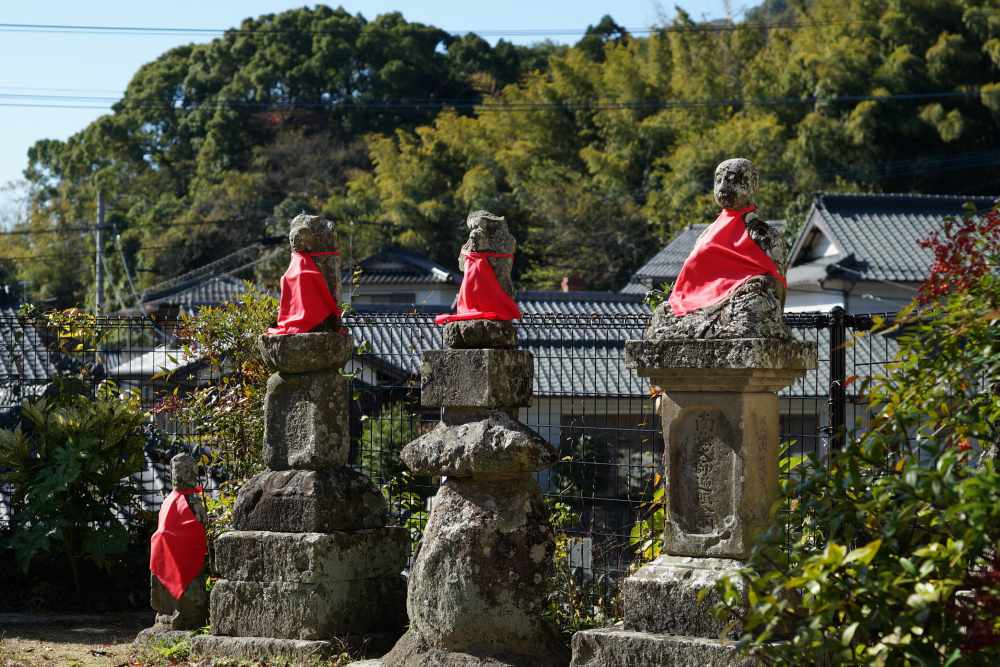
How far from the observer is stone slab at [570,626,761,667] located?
201 inches

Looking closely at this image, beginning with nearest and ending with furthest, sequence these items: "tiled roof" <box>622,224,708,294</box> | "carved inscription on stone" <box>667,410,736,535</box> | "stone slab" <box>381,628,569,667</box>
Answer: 1. "carved inscription on stone" <box>667,410,736,535</box>
2. "stone slab" <box>381,628,569,667</box>
3. "tiled roof" <box>622,224,708,294</box>

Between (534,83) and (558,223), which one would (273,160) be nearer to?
(534,83)

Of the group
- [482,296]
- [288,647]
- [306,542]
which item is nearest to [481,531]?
[482,296]

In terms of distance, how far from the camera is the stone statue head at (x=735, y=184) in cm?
550

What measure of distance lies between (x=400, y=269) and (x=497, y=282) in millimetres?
28358

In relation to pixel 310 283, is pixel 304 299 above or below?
below

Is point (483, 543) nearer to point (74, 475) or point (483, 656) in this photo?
point (483, 656)

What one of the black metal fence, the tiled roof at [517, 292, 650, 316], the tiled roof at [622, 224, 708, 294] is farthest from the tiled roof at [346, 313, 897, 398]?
the tiled roof at [622, 224, 708, 294]

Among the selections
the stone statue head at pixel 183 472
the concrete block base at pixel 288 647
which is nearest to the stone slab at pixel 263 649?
the concrete block base at pixel 288 647

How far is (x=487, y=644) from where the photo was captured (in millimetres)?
6258

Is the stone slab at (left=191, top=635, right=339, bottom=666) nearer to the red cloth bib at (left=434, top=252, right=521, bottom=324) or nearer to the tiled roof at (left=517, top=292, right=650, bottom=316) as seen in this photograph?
the red cloth bib at (left=434, top=252, right=521, bottom=324)

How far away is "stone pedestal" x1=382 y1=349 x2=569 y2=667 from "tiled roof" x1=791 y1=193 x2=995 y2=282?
21834 mm

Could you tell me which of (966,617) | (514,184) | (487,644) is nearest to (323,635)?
(487,644)

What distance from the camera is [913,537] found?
4352 millimetres
